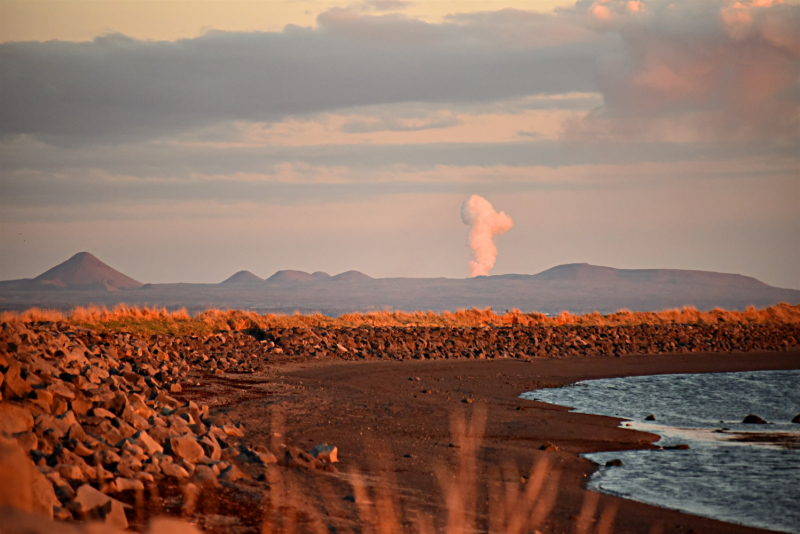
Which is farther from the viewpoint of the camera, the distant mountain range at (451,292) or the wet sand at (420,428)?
the distant mountain range at (451,292)

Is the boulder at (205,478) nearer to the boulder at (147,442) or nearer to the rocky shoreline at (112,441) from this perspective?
the rocky shoreline at (112,441)

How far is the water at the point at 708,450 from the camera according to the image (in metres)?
8.52

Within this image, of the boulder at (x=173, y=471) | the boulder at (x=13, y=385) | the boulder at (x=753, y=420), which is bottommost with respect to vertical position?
the boulder at (x=753, y=420)

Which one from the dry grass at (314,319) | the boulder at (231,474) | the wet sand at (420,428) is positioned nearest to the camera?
the boulder at (231,474)

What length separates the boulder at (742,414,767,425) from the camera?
47.3ft

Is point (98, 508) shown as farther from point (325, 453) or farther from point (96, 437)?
point (325, 453)

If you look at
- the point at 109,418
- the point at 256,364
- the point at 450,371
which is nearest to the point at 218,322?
the point at 256,364

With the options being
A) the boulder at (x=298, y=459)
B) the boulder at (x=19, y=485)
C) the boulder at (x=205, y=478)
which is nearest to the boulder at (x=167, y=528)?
the boulder at (x=19, y=485)

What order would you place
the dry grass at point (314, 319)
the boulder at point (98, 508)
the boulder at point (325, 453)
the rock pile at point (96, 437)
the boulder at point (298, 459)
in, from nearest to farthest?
the boulder at point (98, 508)
the rock pile at point (96, 437)
the boulder at point (298, 459)
the boulder at point (325, 453)
the dry grass at point (314, 319)

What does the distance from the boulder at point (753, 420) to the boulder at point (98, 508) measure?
1225 cm

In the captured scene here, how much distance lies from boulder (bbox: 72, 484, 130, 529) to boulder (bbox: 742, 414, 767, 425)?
12.2 meters

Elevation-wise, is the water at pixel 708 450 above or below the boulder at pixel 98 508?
below

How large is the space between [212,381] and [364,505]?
1064 centimetres

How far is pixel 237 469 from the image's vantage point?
8.07 meters
